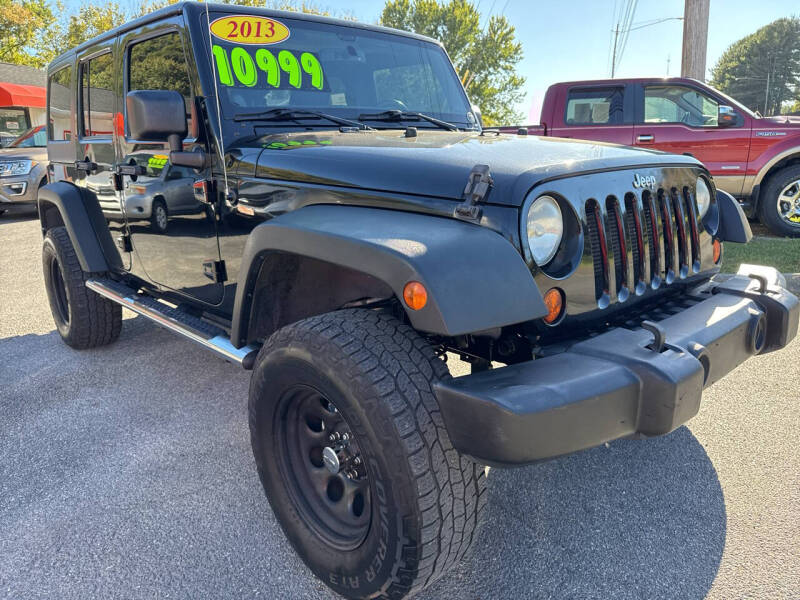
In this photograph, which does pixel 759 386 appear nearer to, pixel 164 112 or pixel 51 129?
pixel 164 112

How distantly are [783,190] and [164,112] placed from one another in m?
7.46

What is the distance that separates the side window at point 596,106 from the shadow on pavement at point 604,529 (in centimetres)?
590

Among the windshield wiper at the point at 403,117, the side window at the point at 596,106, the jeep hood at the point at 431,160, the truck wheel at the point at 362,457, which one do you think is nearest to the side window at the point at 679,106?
the side window at the point at 596,106

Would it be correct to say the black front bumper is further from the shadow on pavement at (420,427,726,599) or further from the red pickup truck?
the red pickup truck

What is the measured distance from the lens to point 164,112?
2.42 m

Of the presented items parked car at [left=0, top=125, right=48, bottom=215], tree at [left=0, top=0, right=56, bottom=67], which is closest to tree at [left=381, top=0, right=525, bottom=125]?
tree at [left=0, top=0, right=56, bottom=67]

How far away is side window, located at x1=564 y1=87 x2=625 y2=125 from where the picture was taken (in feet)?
25.4

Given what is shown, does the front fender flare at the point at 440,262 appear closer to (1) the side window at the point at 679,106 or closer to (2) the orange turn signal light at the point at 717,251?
(2) the orange turn signal light at the point at 717,251

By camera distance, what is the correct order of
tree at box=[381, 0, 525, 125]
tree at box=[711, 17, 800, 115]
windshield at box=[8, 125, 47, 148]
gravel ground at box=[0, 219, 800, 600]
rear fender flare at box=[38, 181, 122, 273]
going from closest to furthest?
gravel ground at box=[0, 219, 800, 600] → rear fender flare at box=[38, 181, 122, 273] → windshield at box=[8, 125, 47, 148] → tree at box=[381, 0, 525, 125] → tree at box=[711, 17, 800, 115]

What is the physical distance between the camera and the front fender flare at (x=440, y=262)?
1561 mm

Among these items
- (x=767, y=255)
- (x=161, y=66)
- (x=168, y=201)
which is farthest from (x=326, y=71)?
(x=767, y=255)

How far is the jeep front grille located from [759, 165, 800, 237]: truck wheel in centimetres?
611

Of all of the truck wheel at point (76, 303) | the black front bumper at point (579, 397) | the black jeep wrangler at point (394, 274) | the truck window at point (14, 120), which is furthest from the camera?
the truck window at point (14, 120)

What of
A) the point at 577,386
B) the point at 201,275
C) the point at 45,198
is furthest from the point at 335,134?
the point at 45,198
